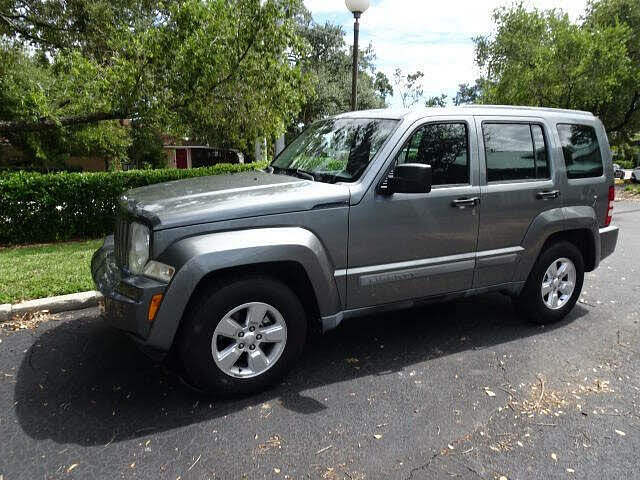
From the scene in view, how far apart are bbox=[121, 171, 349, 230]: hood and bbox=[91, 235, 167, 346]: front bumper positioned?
14.5 inches

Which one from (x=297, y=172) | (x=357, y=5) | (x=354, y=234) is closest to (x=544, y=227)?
(x=354, y=234)

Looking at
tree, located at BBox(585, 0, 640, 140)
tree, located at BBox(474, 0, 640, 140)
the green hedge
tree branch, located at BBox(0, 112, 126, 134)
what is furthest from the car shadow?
tree, located at BBox(585, 0, 640, 140)

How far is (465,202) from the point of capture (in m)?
3.85

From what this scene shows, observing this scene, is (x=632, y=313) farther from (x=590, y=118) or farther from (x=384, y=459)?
(x=384, y=459)

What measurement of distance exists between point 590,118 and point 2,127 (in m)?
10.5

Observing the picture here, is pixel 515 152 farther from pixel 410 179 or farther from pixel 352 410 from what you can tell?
pixel 352 410

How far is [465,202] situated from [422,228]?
0.45m

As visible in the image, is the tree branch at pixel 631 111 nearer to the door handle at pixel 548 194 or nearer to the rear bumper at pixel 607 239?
the rear bumper at pixel 607 239

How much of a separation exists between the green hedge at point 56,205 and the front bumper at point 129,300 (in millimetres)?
5497

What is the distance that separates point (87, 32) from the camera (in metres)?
11.9

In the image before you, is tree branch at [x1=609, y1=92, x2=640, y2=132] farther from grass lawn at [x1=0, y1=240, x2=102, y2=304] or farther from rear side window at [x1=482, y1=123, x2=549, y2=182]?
grass lawn at [x1=0, y1=240, x2=102, y2=304]

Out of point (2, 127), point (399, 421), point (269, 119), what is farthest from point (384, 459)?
point (2, 127)

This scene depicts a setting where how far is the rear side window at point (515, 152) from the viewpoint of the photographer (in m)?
4.04

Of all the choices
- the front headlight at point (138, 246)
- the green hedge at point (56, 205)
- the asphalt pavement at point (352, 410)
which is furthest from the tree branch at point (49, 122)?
the front headlight at point (138, 246)
